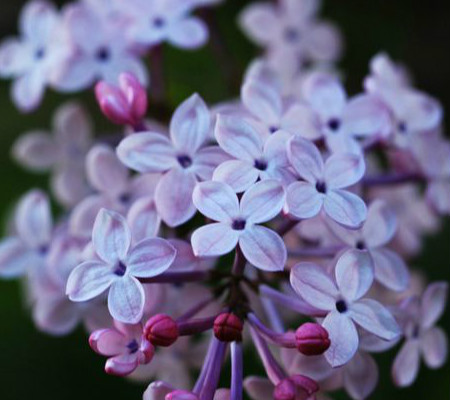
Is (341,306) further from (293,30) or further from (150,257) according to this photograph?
(293,30)

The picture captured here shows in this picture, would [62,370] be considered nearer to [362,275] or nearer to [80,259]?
[80,259]

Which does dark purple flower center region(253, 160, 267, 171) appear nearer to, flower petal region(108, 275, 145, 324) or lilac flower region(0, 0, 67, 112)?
flower petal region(108, 275, 145, 324)

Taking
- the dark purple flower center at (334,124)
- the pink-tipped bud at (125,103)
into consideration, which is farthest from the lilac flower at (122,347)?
the dark purple flower center at (334,124)

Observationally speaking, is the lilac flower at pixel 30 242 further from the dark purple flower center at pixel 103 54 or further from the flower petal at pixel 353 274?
the flower petal at pixel 353 274

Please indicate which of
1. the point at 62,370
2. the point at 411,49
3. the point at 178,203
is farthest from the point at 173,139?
the point at 411,49

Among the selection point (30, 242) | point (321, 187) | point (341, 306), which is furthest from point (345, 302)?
point (30, 242)

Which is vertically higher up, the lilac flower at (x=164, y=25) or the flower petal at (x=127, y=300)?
the lilac flower at (x=164, y=25)

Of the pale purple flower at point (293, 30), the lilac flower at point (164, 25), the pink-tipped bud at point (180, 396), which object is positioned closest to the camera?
the pink-tipped bud at point (180, 396)

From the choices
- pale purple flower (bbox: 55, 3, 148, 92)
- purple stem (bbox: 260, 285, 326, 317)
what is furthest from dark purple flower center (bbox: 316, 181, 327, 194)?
pale purple flower (bbox: 55, 3, 148, 92)
